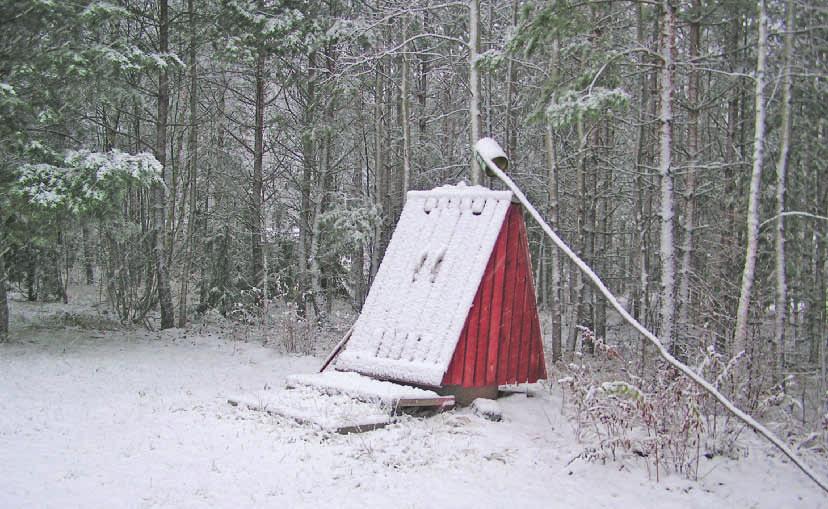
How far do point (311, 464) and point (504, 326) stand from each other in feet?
10.6

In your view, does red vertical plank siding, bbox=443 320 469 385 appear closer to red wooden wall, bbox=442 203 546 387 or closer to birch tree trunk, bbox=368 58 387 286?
red wooden wall, bbox=442 203 546 387

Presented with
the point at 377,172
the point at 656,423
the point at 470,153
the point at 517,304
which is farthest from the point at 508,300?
the point at 377,172

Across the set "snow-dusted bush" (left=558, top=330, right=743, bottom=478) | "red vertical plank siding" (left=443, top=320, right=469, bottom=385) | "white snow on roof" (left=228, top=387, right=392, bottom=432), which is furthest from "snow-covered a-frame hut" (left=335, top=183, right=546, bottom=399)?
"snow-dusted bush" (left=558, top=330, right=743, bottom=478)

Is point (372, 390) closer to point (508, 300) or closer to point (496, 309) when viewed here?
point (496, 309)

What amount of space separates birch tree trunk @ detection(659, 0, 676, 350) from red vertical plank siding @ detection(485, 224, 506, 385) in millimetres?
1881

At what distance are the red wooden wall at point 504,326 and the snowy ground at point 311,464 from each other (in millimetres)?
424

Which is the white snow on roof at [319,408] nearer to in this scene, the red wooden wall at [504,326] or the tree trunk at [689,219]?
the red wooden wall at [504,326]

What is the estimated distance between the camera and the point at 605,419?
5898 millimetres

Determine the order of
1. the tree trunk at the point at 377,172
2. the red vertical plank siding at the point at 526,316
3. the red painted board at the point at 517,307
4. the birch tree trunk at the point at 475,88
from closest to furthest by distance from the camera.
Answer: the red painted board at the point at 517,307 < the red vertical plank siding at the point at 526,316 < the birch tree trunk at the point at 475,88 < the tree trunk at the point at 377,172

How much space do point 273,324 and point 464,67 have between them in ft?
30.0

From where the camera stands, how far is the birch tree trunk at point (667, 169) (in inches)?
294

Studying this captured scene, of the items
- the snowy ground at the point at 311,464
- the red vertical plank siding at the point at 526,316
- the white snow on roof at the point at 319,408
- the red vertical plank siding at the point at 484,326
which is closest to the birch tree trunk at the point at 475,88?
the red vertical plank siding at the point at 526,316

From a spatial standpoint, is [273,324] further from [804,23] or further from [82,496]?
[804,23]

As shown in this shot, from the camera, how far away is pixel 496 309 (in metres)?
7.74
